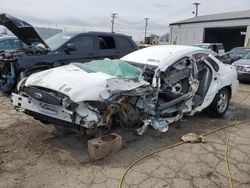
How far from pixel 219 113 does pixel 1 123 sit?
4670 millimetres

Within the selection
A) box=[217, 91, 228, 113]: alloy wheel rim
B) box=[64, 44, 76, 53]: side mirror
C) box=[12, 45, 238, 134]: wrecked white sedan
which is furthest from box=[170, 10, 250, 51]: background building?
box=[12, 45, 238, 134]: wrecked white sedan

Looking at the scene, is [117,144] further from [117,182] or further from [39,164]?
[39,164]

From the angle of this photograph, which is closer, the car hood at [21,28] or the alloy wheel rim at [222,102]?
the alloy wheel rim at [222,102]

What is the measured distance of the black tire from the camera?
611cm

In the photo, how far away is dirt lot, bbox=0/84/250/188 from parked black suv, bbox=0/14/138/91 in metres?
2.13

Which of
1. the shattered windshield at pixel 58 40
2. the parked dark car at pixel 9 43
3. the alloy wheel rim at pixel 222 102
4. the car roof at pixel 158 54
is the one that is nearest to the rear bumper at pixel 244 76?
the alloy wheel rim at pixel 222 102

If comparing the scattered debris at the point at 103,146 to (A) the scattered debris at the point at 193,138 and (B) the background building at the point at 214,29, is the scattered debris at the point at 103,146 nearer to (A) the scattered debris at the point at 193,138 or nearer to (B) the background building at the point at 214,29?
(A) the scattered debris at the point at 193,138

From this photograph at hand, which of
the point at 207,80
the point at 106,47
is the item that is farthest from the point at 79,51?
the point at 207,80

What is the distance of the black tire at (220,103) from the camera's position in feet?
20.1

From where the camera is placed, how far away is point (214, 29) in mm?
33344

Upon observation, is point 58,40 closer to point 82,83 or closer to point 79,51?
point 79,51

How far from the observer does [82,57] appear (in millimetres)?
8211

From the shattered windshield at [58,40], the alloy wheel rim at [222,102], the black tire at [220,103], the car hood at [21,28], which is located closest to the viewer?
the black tire at [220,103]

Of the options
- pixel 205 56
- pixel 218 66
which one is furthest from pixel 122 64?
pixel 218 66
